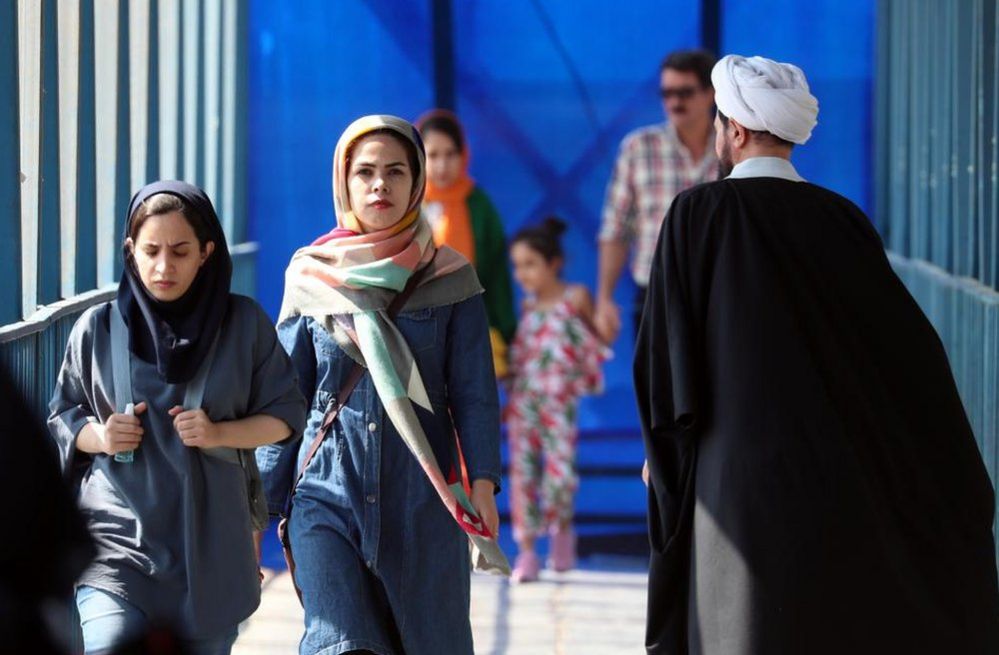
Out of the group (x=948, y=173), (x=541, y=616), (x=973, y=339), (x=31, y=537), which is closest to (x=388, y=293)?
(x=31, y=537)

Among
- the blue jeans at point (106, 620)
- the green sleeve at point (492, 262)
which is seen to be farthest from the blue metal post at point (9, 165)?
the green sleeve at point (492, 262)

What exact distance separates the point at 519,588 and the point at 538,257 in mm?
1366

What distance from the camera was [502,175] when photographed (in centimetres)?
903

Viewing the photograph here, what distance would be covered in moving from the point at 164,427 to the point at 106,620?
427mm

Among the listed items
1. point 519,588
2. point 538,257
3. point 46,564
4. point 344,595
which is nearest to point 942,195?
point 538,257

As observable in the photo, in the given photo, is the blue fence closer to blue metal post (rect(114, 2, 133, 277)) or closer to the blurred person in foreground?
blue metal post (rect(114, 2, 133, 277))

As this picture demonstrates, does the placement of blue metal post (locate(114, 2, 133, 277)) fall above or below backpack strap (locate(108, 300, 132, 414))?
above

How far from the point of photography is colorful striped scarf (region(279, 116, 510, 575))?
180 inches

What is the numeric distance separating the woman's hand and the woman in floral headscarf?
577 millimetres

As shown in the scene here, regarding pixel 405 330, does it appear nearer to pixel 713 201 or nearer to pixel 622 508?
pixel 713 201

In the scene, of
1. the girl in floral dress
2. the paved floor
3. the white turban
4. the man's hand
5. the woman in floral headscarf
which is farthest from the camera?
the man's hand

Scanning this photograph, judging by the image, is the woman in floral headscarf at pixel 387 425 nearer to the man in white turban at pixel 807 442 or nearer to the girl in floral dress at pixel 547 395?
the man in white turban at pixel 807 442

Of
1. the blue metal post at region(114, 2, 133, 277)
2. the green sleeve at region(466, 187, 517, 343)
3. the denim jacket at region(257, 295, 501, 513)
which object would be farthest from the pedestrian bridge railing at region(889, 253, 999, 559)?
the blue metal post at region(114, 2, 133, 277)

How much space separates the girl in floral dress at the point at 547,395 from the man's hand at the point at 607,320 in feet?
0.47
